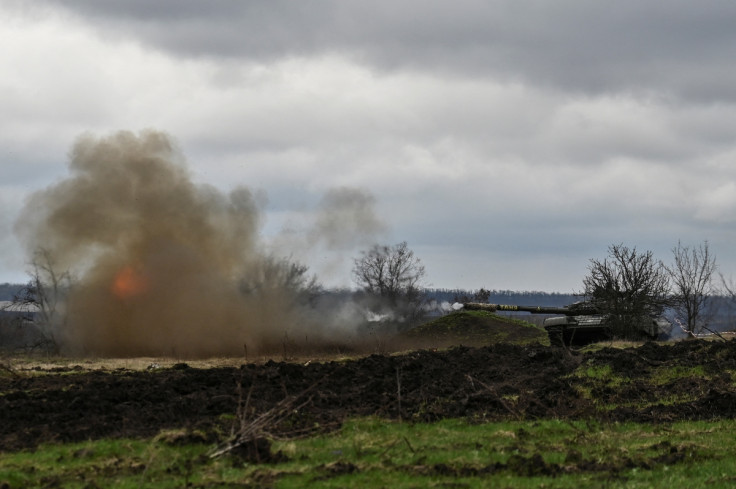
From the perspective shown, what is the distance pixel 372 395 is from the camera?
22.0 metres

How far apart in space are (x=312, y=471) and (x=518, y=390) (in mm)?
10604

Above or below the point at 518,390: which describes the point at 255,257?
above

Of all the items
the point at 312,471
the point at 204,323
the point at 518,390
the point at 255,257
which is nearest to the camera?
the point at 312,471

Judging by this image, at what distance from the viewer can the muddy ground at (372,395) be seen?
59.5ft

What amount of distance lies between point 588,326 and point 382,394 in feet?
91.3

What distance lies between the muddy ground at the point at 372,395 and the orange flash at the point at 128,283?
811 inches

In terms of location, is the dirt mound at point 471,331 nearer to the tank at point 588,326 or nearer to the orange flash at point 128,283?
the tank at point 588,326

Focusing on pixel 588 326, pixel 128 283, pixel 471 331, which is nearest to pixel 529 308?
pixel 588 326

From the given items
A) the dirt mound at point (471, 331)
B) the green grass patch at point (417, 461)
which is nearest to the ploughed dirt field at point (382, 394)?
the green grass patch at point (417, 461)

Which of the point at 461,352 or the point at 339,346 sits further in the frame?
the point at 339,346

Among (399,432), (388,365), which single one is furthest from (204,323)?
(399,432)

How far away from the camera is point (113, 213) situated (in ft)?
166

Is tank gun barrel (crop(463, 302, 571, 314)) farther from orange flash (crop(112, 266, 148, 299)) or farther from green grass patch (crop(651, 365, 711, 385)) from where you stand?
orange flash (crop(112, 266, 148, 299))

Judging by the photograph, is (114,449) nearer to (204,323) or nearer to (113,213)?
(204,323)
